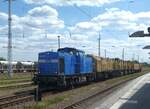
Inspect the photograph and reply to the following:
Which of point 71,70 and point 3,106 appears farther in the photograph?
point 71,70

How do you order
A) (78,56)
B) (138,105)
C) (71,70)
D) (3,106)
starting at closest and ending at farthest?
(3,106), (138,105), (71,70), (78,56)

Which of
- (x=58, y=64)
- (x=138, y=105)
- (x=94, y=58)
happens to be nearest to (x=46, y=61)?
(x=58, y=64)

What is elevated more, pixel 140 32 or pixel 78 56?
pixel 140 32

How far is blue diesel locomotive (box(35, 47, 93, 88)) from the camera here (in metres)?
31.4

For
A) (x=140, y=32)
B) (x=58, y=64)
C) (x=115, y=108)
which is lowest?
(x=115, y=108)

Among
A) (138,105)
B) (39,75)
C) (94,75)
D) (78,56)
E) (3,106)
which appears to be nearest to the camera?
(3,106)

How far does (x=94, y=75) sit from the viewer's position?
156ft

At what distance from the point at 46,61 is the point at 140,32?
12.1 metres

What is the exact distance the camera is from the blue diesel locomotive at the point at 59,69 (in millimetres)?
31391

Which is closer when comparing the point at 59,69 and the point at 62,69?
the point at 59,69

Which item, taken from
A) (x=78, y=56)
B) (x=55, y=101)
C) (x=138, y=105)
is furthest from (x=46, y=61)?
(x=138, y=105)

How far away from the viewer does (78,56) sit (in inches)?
1519

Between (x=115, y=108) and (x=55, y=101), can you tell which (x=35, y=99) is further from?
(x=115, y=108)

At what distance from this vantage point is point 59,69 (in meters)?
32.5
